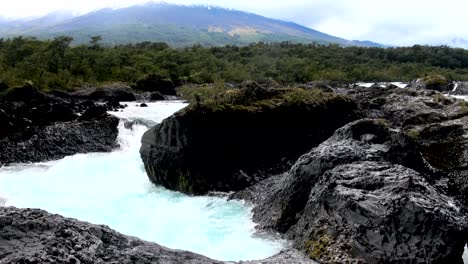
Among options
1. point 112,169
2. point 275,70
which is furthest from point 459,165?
point 275,70

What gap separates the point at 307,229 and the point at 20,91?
893 inches

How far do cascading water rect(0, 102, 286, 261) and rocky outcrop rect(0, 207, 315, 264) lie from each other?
4.79 metres

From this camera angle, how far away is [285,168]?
1958cm

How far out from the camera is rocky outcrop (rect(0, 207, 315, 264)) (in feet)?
20.2

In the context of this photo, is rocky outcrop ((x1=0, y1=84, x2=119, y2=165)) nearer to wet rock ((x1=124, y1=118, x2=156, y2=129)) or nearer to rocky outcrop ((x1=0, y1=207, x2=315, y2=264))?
wet rock ((x1=124, y1=118, x2=156, y2=129))

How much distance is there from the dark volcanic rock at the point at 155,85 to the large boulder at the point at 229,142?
30.8m

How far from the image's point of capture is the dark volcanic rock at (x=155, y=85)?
51.1 meters

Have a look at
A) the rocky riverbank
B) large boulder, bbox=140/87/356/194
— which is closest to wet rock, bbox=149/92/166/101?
the rocky riverbank

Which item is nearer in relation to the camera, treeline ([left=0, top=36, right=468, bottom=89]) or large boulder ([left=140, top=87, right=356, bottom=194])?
large boulder ([left=140, top=87, right=356, bottom=194])

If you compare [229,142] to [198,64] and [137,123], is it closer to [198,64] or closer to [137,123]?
[137,123]

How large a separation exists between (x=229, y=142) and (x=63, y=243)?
12.8 metres

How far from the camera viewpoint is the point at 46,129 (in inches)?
975

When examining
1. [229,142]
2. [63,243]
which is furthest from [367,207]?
[229,142]

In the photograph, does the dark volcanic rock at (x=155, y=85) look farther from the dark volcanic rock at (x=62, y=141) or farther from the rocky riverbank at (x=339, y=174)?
the rocky riverbank at (x=339, y=174)
